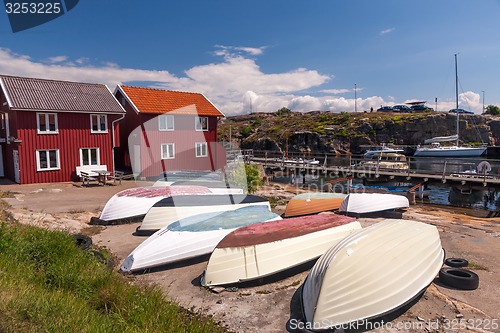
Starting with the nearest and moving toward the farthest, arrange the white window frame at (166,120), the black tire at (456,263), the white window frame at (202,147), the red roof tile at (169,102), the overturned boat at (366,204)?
the black tire at (456,263) < the overturned boat at (366,204) < the white window frame at (166,120) < the red roof tile at (169,102) < the white window frame at (202,147)

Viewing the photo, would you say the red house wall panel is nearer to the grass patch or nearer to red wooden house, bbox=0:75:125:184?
red wooden house, bbox=0:75:125:184

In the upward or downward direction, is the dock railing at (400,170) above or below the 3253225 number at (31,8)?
below

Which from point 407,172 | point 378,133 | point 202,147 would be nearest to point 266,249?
point 407,172

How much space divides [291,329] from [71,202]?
46.9 feet

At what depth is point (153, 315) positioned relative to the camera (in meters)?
4.83

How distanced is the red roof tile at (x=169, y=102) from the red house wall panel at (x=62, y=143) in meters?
3.30

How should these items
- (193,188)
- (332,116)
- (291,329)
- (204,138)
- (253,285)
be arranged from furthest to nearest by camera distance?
(332,116)
(204,138)
(193,188)
(253,285)
(291,329)

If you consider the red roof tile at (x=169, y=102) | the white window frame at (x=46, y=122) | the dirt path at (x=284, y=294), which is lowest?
the dirt path at (x=284, y=294)

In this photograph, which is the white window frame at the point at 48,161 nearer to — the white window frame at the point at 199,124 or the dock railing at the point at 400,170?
the white window frame at the point at 199,124

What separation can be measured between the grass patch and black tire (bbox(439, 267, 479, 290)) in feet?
17.7

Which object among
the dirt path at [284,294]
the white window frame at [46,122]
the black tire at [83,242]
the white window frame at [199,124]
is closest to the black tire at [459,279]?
the dirt path at [284,294]

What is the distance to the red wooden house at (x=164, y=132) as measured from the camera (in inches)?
1046

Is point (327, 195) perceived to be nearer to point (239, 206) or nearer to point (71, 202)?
point (239, 206)

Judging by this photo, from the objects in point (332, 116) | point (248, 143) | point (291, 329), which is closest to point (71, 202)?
point (291, 329)
